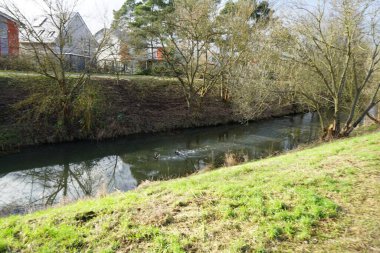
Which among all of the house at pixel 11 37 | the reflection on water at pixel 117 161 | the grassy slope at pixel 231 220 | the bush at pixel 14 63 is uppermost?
the house at pixel 11 37

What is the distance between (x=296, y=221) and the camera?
4520 mm

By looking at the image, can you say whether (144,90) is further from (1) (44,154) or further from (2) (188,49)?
(1) (44,154)

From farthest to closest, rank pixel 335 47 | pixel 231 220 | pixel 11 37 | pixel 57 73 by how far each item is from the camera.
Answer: pixel 11 37 → pixel 57 73 → pixel 335 47 → pixel 231 220

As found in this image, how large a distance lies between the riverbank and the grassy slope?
42.7 feet

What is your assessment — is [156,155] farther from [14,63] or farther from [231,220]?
[14,63]

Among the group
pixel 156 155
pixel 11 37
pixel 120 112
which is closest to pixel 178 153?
pixel 156 155

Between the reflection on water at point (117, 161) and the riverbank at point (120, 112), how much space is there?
96 centimetres

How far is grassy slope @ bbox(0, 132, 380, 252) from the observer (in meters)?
4.15

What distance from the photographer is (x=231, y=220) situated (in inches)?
187

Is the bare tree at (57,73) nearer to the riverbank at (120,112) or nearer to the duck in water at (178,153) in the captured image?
the riverbank at (120,112)

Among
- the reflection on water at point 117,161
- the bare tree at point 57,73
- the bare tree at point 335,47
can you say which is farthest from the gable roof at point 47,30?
the bare tree at point 335,47

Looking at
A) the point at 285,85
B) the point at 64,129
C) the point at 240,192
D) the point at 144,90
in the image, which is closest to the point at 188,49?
the point at 144,90

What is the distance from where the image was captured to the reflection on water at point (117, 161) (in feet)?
37.9

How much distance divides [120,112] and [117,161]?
23.8 ft
